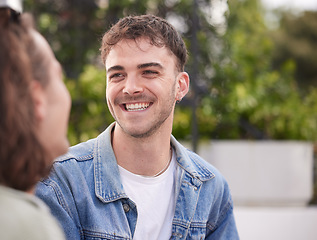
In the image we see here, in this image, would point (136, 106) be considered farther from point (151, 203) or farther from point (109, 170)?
point (151, 203)

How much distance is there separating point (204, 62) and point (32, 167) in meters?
3.69

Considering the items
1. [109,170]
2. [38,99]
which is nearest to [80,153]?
[109,170]

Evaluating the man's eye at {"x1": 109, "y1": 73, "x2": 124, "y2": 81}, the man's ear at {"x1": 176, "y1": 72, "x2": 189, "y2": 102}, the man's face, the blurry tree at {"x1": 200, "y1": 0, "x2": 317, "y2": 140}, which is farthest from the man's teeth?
the blurry tree at {"x1": 200, "y1": 0, "x2": 317, "y2": 140}

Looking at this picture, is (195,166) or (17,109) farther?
(195,166)

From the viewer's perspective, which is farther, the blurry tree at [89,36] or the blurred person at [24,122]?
the blurry tree at [89,36]

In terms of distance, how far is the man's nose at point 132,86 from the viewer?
1946 millimetres

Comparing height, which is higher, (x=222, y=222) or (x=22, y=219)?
(x=22, y=219)

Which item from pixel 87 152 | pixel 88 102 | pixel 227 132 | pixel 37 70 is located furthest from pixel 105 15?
pixel 37 70

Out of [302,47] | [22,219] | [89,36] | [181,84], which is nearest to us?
[22,219]

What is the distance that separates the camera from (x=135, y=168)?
2045 mm

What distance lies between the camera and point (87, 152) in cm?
204

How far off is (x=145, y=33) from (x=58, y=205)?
81 centimetres

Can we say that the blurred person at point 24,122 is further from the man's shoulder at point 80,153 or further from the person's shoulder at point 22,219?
the man's shoulder at point 80,153

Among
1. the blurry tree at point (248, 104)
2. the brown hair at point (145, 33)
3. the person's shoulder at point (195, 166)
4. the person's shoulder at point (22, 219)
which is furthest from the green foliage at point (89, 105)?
the person's shoulder at point (22, 219)
